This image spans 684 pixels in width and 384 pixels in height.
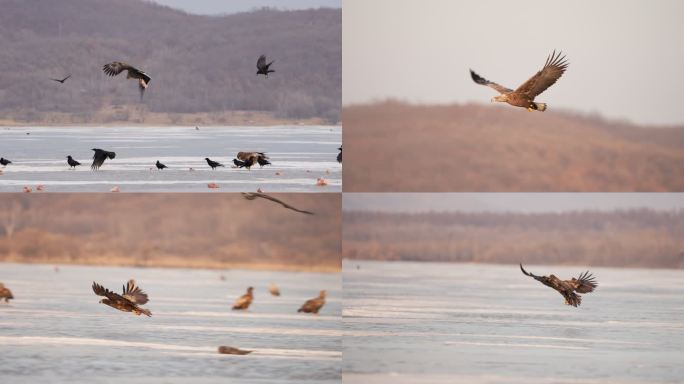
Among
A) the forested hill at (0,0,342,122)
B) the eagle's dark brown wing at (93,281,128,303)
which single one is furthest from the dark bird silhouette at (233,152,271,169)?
the eagle's dark brown wing at (93,281,128,303)

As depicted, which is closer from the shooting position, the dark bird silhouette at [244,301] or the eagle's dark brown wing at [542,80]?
the eagle's dark brown wing at [542,80]

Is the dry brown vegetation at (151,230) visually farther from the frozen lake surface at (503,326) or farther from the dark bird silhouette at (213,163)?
the frozen lake surface at (503,326)

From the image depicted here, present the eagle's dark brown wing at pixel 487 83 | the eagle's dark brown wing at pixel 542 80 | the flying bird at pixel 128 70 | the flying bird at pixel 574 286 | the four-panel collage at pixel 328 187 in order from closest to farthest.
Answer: the eagle's dark brown wing at pixel 487 83 < the eagle's dark brown wing at pixel 542 80 < the flying bird at pixel 574 286 < the four-panel collage at pixel 328 187 < the flying bird at pixel 128 70

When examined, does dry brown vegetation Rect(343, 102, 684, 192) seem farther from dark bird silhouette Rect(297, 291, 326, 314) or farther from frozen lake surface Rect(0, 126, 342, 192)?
dark bird silhouette Rect(297, 291, 326, 314)

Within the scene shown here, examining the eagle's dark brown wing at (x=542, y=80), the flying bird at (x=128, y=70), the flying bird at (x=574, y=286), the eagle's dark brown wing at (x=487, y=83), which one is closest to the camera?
the eagle's dark brown wing at (x=487, y=83)

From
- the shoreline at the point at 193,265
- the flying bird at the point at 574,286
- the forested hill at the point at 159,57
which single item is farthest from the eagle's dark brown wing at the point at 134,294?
the flying bird at the point at 574,286

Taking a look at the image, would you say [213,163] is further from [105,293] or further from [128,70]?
[105,293]

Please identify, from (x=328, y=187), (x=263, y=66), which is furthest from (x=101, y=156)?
(x=328, y=187)
